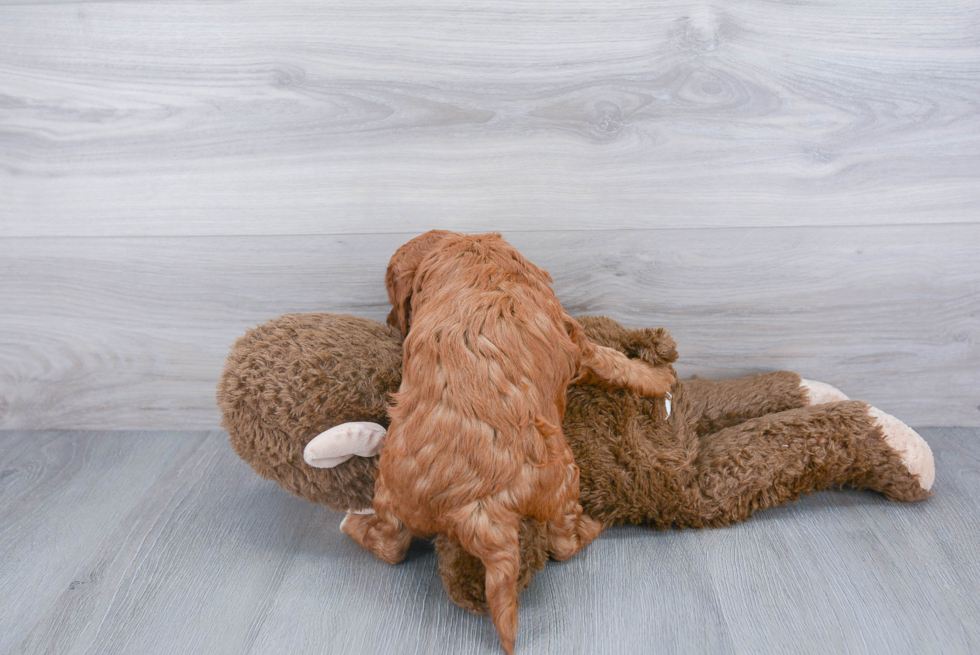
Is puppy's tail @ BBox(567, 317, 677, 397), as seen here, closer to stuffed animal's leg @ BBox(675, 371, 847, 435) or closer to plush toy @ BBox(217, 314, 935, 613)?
plush toy @ BBox(217, 314, 935, 613)

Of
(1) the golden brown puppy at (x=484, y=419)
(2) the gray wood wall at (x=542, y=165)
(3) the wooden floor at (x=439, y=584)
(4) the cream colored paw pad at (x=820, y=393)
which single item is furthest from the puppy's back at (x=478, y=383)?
(4) the cream colored paw pad at (x=820, y=393)

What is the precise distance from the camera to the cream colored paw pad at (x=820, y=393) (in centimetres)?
130

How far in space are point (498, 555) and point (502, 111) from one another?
800mm

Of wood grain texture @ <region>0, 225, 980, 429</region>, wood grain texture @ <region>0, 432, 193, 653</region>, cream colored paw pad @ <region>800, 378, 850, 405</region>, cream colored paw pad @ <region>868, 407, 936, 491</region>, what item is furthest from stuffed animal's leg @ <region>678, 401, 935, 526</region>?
wood grain texture @ <region>0, 432, 193, 653</region>

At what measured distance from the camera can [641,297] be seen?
4.38 ft

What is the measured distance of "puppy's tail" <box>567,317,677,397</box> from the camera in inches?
42.2

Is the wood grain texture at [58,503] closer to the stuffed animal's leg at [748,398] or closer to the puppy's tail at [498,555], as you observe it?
the puppy's tail at [498,555]

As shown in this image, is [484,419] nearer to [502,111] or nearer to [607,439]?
[607,439]

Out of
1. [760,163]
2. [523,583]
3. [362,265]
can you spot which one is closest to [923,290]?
[760,163]

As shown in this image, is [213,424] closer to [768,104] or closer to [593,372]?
[593,372]

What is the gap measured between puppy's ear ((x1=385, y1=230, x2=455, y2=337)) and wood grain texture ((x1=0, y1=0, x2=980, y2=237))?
0.19 metres

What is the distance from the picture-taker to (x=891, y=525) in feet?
3.66

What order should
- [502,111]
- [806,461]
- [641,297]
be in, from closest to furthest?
[806,461]
[502,111]
[641,297]

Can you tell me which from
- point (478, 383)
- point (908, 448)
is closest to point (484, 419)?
point (478, 383)
